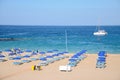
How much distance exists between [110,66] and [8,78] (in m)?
6.31

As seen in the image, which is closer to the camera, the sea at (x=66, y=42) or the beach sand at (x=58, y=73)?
the beach sand at (x=58, y=73)

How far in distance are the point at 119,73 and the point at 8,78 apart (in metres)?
5.69

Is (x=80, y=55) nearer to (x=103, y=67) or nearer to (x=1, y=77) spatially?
(x=103, y=67)

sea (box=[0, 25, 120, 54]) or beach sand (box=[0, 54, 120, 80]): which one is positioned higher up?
beach sand (box=[0, 54, 120, 80])

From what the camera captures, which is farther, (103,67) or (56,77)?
(103,67)

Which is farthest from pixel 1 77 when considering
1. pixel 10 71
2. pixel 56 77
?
pixel 56 77

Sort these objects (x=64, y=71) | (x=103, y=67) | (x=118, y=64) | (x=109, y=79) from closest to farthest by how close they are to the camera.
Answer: (x=109, y=79)
(x=64, y=71)
(x=103, y=67)
(x=118, y=64)

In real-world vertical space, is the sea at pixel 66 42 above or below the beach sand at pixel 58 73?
below

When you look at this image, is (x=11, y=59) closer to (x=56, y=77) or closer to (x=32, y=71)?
(x=32, y=71)

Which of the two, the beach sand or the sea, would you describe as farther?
Answer: the sea

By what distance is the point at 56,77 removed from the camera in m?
12.4

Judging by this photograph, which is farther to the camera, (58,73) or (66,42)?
(66,42)

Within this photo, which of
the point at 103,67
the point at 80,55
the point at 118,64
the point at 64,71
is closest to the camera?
the point at 64,71

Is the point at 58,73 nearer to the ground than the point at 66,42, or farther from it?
nearer to the ground
